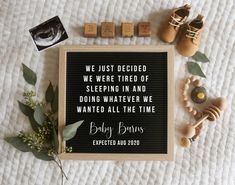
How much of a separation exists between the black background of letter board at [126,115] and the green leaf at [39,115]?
7 cm

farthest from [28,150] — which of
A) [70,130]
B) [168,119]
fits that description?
Answer: [168,119]

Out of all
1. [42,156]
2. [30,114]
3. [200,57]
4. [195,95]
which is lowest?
[42,156]

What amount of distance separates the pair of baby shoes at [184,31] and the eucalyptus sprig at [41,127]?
0.37m

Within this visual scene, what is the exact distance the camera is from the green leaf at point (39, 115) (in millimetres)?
989

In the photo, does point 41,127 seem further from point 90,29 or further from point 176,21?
point 176,21

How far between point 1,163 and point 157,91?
528 millimetres

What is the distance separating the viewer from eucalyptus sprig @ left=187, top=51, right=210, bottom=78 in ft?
3.36

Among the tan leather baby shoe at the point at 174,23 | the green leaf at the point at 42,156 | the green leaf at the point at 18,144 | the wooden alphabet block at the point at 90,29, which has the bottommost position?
the green leaf at the point at 42,156

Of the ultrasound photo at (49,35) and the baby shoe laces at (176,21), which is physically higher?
the baby shoe laces at (176,21)

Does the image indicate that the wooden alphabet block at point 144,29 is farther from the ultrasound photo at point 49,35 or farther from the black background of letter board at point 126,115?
the ultrasound photo at point 49,35

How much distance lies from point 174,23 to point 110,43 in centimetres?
20

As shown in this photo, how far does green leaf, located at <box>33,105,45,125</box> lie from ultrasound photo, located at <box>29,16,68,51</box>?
19 cm

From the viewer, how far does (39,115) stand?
0.99m

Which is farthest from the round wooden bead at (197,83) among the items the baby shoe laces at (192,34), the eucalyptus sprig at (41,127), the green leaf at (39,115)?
the green leaf at (39,115)
